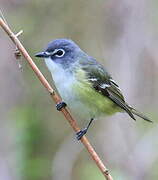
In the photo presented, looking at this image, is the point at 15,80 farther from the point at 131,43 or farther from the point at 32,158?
the point at 131,43

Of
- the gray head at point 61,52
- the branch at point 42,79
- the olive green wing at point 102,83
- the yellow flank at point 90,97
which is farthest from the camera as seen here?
the olive green wing at point 102,83

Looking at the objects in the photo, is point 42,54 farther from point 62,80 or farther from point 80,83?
point 80,83

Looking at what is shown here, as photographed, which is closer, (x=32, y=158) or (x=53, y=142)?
(x=32, y=158)

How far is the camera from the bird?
453 centimetres

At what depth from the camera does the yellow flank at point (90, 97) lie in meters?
4.61

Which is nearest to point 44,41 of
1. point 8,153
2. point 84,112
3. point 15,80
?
point 15,80

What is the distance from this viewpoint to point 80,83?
4641 millimetres

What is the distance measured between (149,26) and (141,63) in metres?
0.49

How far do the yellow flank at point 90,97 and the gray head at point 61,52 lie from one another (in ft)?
0.50

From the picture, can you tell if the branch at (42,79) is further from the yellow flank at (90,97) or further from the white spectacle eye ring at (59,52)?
the white spectacle eye ring at (59,52)

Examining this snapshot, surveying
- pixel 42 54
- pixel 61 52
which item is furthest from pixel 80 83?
pixel 42 54

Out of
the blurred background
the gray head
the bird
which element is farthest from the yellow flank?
the blurred background

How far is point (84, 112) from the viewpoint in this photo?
4.71 metres

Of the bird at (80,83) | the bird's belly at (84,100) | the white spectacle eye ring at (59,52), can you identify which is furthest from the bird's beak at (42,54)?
the bird's belly at (84,100)
